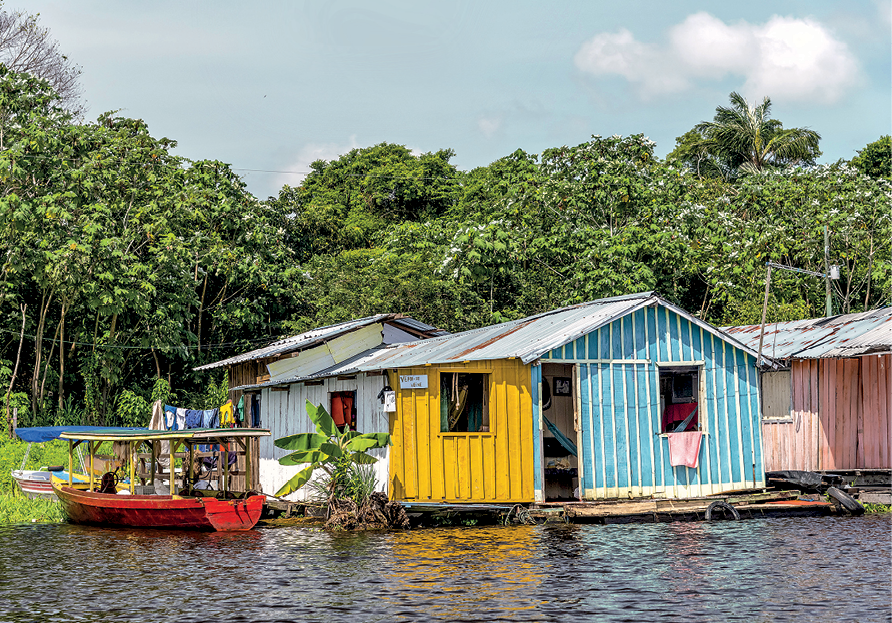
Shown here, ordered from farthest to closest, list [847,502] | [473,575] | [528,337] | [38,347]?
1. [38,347]
2. [528,337]
3. [847,502]
4. [473,575]

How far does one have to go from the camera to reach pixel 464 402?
2005cm

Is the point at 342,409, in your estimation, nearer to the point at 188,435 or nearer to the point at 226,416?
the point at 188,435

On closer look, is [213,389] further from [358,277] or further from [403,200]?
[403,200]

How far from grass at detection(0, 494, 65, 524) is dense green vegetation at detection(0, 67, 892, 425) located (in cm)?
735

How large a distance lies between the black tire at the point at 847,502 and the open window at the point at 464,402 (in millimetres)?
7423

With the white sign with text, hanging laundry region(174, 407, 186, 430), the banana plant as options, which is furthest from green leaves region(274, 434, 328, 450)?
hanging laundry region(174, 407, 186, 430)

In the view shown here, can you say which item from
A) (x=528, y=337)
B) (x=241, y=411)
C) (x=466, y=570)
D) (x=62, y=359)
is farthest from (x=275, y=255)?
(x=466, y=570)

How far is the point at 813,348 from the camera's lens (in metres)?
23.5

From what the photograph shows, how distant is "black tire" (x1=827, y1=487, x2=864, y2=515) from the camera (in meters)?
20.3

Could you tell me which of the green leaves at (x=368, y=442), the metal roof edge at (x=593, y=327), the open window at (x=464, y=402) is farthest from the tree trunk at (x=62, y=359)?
the metal roof edge at (x=593, y=327)

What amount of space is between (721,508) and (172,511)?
36.1 ft

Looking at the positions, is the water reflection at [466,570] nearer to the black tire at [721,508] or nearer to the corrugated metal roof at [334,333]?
the black tire at [721,508]

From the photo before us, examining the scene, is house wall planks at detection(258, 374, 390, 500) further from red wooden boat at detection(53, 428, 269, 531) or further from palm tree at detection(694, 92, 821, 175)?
palm tree at detection(694, 92, 821, 175)

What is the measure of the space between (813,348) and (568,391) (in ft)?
19.6
